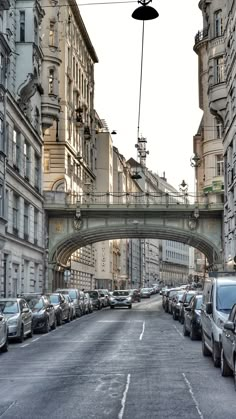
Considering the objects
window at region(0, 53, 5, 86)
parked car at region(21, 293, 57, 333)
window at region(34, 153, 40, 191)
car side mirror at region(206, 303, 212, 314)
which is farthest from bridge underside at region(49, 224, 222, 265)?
car side mirror at region(206, 303, 212, 314)

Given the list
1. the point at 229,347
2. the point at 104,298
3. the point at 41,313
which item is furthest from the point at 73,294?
the point at 229,347

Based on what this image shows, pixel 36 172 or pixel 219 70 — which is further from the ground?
pixel 219 70

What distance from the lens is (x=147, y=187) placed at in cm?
15325

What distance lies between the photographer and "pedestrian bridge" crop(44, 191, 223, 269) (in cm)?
5409

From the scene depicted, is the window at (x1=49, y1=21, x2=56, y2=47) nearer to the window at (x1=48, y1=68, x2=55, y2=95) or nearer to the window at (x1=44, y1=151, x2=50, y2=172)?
the window at (x1=48, y1=68, x2=55, y2=95)

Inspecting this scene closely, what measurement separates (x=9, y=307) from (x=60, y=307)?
1014 cm

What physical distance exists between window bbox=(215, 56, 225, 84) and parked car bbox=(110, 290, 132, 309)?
1939 centimetres

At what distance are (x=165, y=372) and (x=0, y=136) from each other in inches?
987

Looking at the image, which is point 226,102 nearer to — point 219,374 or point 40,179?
point 40,179

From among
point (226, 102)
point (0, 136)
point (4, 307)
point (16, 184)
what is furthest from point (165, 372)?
point (226, 102)

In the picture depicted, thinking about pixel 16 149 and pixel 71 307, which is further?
pixel 16 149

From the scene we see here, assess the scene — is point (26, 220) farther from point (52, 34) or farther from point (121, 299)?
point (52, 34)

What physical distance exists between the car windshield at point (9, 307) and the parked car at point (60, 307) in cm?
840

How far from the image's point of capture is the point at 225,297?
1603 cm
